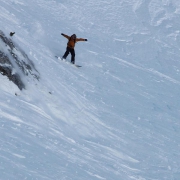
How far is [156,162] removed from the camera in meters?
11.1

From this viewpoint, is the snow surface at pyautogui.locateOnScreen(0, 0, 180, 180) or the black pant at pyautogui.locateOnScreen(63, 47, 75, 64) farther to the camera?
the black pant at pyautogui.locateOnScreen(63, 47, 75, 64)

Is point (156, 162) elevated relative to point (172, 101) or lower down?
lower down

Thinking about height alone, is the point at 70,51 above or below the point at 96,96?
above

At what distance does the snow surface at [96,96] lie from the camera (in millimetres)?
8320

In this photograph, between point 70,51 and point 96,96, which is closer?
point 96,96

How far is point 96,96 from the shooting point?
15.4 m

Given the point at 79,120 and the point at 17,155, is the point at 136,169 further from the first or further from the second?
the point at 17,155

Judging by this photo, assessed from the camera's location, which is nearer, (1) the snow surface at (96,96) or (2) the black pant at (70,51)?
(1) the snow surface at (96,96)

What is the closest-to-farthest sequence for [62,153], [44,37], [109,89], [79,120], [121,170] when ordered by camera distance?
[62,153]
[121,170]
[79,120]
[109,89]
[44,37]

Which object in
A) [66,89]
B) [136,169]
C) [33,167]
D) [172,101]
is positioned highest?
[172,101]

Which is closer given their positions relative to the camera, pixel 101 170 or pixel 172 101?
pixel 101 170

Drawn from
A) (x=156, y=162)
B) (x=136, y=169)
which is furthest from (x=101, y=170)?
(x=156, y=162)

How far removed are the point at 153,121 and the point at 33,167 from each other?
8364 millimetres

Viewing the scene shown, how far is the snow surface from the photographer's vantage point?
27.3 feet
